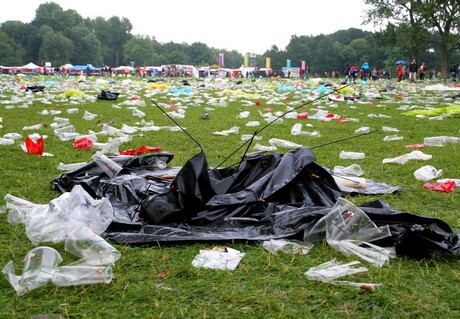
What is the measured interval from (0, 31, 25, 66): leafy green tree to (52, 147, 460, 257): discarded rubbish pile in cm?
10232

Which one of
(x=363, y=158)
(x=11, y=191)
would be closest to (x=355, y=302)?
(x=11, y=191)

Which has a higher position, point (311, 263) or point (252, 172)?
point (252, 172)

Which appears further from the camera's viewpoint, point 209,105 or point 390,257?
point 209,105

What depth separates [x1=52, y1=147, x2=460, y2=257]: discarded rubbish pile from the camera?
2705 millimetres

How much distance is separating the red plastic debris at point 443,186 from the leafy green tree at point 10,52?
338ft

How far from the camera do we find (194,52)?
136m

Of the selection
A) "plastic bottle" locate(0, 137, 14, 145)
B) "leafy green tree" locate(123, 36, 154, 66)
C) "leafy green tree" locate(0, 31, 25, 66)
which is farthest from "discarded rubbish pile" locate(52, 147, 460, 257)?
"leafy green tree" locate(123, 36, 154, 66)

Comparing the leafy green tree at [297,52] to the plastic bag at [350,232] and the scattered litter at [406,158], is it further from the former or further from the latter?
the plastic bag at [350,232]

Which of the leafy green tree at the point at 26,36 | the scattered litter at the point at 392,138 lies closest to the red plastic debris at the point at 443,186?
the scattered litter at the point at 392,138

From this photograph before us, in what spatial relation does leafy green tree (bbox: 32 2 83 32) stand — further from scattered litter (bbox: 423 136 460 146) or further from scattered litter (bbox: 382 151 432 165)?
scattered litter (bbox: 382 151 432 165)

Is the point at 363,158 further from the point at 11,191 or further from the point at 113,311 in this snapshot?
the point at 113,311

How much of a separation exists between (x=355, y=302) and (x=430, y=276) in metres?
0.52

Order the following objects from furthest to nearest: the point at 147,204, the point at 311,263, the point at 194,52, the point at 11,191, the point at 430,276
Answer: the point at 194,52
the point at 11,191
the point at 147,204
the point at 311,263
the point at 430,276

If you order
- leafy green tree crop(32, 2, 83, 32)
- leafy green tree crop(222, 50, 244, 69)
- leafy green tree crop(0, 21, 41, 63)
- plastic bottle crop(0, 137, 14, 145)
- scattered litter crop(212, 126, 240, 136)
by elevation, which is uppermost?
leafy green tree crop(32, 2, 83, 32)
